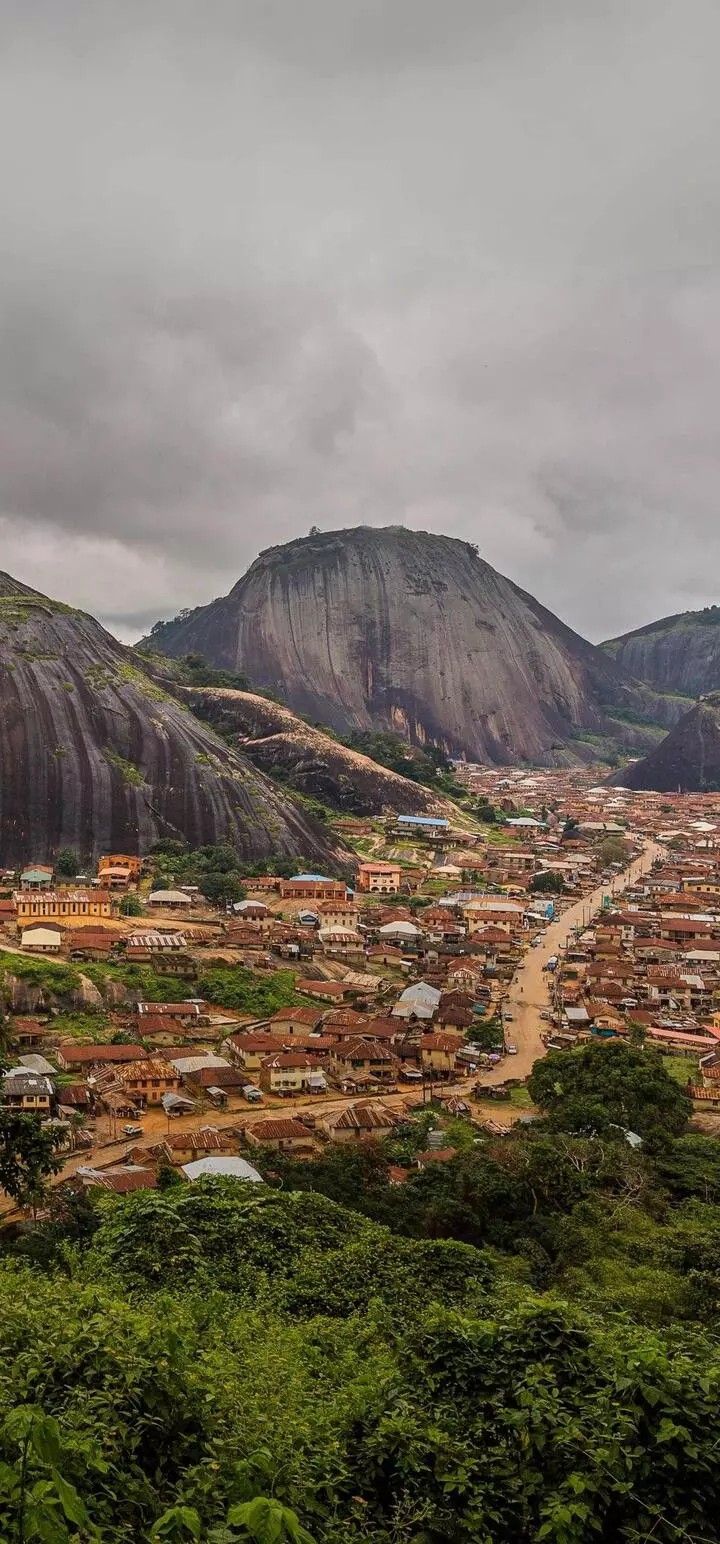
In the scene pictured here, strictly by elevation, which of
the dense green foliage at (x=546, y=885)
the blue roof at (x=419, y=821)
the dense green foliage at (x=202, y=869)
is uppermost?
the blue roof at (x=419, y=821)

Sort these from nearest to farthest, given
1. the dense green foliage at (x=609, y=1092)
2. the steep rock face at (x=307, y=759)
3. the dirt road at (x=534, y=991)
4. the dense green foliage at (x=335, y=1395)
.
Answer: the dense green foliage at (x=335, y=1395)
the dense green foliage at (x=609, y=1092)
the dirt road at (x=534, y=991)
the steep rock face at (x=307, y=759)

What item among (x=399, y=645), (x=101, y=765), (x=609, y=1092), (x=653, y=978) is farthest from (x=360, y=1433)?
(x=399, y=645)

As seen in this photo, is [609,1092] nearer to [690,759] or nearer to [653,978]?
[653,978]

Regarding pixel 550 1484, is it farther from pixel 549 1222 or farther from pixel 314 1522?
pixel 549 1222

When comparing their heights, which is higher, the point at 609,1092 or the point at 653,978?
the point at 609,1092

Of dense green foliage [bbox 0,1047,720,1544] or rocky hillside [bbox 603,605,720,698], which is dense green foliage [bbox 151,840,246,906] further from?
rocky hillside [bbox 603,605,720,698]

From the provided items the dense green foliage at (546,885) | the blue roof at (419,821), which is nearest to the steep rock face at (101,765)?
the blue roof at (419,821)

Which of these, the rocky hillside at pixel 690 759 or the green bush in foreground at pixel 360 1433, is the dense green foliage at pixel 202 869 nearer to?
the green bush in foreground at pixel 360 1433
